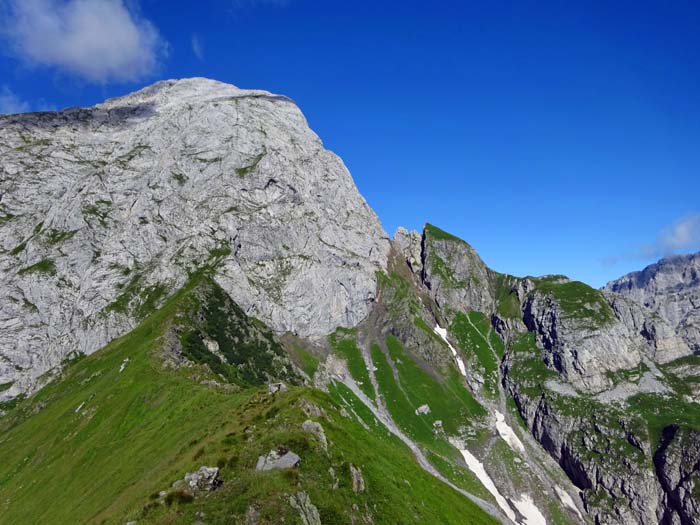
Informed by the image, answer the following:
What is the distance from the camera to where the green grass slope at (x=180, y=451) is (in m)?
46.2

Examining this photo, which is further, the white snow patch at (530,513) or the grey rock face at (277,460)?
the white snow patch at (530,513)

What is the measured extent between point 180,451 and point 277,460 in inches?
1057

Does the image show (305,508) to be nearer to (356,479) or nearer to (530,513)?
(356,479)

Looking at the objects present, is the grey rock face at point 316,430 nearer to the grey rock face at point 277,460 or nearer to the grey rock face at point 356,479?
the grey rock face at point 356,479

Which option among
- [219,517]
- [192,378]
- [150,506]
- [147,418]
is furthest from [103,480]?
[219,517]

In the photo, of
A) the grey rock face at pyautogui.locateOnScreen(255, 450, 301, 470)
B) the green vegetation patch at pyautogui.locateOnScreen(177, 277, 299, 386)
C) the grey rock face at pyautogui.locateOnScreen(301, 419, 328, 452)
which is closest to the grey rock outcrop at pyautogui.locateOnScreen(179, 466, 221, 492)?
the grey rock face at pyautogui.locateOnScreen(255, 450, 301, 470)

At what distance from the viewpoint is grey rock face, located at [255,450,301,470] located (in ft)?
158

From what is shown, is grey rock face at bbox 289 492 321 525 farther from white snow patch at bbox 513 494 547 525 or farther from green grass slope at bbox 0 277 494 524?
white snow patch at bbox 513 494 547 525

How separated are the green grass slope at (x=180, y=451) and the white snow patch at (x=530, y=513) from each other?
4768 inches

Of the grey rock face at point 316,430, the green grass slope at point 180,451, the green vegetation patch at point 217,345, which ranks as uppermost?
the green vegetation patch at point 217,345

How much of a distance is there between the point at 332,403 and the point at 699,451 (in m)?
201

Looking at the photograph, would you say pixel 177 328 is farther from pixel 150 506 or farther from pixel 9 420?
pixel 150 506

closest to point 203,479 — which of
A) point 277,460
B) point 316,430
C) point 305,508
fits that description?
point 277,460

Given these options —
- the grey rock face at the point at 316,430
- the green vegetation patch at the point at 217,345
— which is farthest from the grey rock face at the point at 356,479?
the green vegetation patch at the point at 217,345
